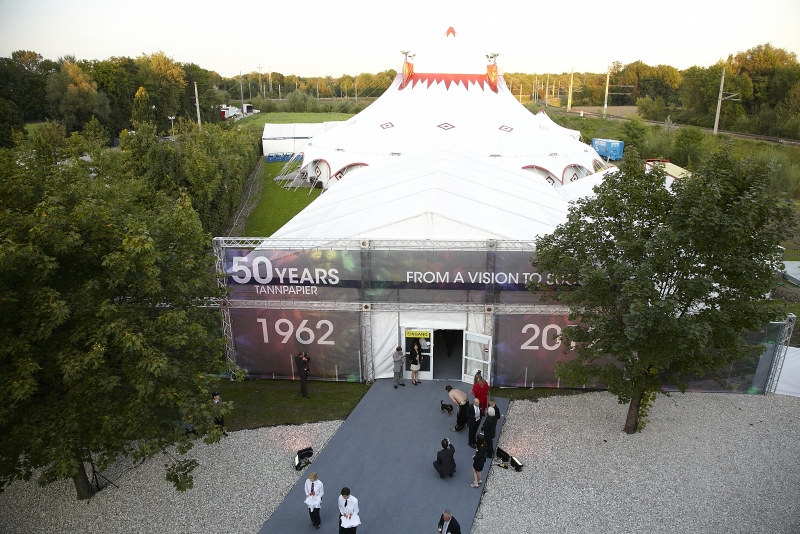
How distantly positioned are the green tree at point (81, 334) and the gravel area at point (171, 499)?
53 centimetres

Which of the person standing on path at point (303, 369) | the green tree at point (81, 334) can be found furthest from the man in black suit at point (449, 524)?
the person standing on path at point (303, 369)

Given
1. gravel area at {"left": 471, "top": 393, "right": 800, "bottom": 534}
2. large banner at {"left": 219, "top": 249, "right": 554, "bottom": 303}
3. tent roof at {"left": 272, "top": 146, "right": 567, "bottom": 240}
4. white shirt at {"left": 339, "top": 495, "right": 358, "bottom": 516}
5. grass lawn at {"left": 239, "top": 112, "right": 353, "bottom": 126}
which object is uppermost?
grass lawn at {"left": 239, "top": 112, "right": 353, "bottom": 126}

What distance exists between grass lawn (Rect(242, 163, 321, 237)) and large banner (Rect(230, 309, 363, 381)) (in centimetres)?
1090

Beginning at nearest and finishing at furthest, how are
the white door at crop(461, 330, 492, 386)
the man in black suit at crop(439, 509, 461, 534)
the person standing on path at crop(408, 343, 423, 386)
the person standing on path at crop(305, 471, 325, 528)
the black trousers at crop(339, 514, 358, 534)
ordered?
the man in black suit at crop(439, 509, 461, 534)
the black trousers at crop(339, 514, 358, 534)
the person standing on path at crop(305, 471, 325, 528)
the white door at crop(461, 330, 492, 386)
the person standing on path at crop(408, 343, 423, 386)

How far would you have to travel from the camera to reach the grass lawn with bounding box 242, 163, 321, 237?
23.5 metres

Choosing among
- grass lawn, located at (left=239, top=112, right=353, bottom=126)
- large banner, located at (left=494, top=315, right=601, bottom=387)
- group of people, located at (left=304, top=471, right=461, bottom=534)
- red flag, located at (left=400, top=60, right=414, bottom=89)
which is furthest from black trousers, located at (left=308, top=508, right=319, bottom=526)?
grass lawn, located at (left=239, top=112, right=353, bottom=126)

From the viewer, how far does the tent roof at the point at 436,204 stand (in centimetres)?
1159

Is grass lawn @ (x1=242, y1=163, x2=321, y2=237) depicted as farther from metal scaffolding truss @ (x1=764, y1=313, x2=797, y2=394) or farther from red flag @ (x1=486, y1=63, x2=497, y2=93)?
metal scaffolding truss @ (x1=764, y1=313, x2=797, y2=394)

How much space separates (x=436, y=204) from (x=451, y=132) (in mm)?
15184

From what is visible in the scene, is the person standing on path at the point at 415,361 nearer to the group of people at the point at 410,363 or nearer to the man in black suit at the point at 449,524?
the group of people at the point at 410,363

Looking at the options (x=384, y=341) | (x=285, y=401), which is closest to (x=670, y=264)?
(x=384, y=341)

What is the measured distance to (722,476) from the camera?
886cm

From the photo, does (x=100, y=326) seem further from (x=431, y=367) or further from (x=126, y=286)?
(x=431, y=367)

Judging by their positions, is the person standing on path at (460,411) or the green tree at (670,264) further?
the person standing on path at (460,411)
